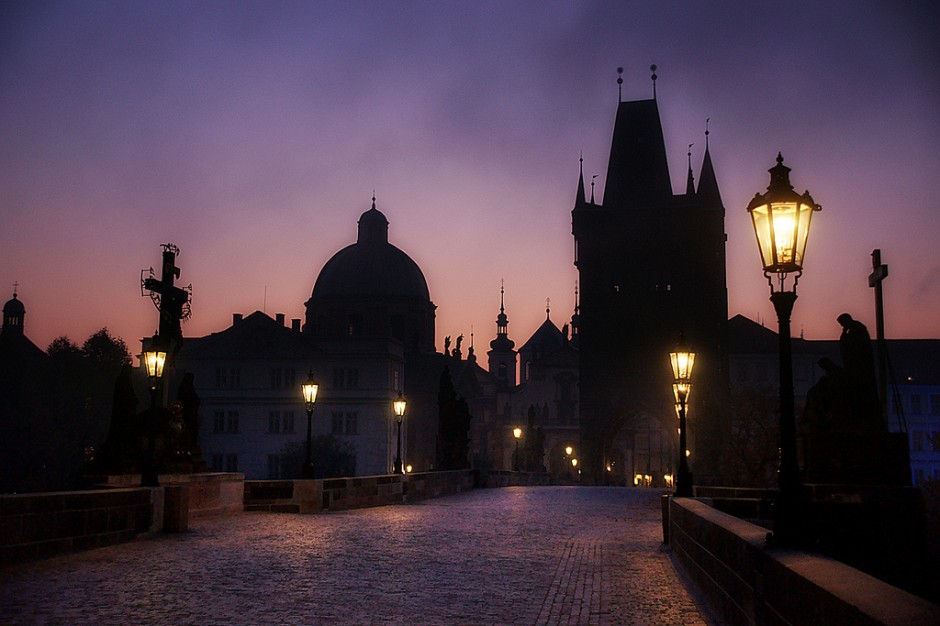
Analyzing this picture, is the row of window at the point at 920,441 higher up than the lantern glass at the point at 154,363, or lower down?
lower down

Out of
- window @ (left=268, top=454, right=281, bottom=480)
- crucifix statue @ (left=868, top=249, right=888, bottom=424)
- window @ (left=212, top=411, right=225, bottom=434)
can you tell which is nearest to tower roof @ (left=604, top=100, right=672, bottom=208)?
window @ (left=268, top=454, right=281, bottom=480)

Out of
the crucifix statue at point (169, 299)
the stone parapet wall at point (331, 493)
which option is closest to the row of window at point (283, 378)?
the stone parapet wall at point (331, 493)

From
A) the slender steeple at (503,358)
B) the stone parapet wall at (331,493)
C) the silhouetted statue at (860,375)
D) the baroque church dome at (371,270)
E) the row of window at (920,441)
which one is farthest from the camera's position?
the slender steeple at (503,358)

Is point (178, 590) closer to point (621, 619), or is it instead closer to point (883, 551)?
point (621, 619)

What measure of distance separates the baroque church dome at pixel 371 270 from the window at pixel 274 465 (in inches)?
806

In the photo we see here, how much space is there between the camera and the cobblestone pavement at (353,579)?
7.91 m

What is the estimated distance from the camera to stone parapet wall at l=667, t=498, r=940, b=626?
12.5 feet

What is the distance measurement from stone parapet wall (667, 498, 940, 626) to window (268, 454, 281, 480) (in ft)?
219

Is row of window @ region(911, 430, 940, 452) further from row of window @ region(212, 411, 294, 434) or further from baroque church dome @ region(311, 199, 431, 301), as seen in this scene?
row of window @ region(212, 411, 294, 434)

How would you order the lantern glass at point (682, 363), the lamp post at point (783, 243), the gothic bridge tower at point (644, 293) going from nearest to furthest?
the lamp post at point (783, 243) → the lantern glass at point (682, 363) → the gothic bridge tower at point (644, 293)

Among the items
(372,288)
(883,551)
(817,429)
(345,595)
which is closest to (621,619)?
(345,595)

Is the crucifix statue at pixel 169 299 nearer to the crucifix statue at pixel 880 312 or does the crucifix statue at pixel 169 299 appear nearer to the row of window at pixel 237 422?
the crucifix statue at pixel 880 312

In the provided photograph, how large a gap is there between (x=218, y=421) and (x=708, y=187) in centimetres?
4314

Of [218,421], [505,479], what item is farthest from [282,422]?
[505,479]
